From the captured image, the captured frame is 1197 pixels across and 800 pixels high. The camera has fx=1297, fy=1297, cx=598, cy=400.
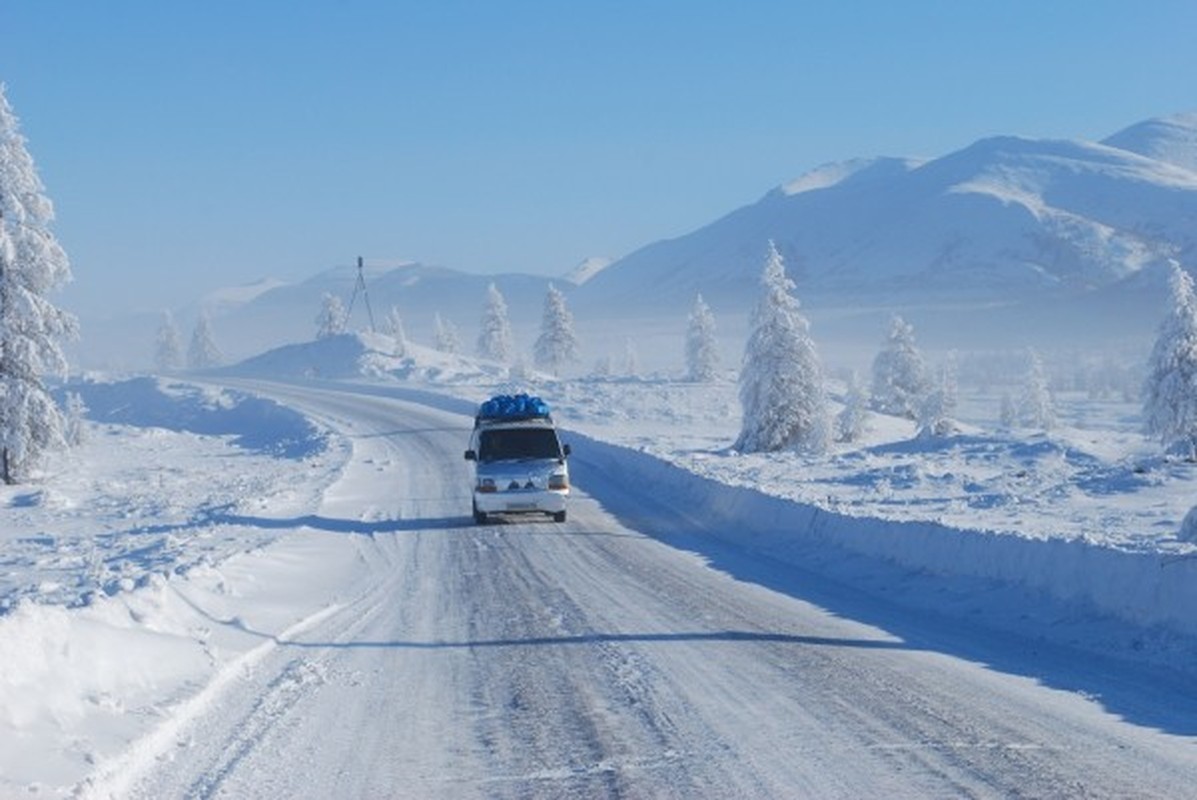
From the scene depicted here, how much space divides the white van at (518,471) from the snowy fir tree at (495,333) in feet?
372

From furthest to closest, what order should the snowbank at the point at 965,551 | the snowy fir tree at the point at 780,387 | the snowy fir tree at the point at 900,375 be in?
the snowy fir tree at the point at 900,375 < the snowy fir tree at the point at 780,387 < the snowbank at the point at 965,551

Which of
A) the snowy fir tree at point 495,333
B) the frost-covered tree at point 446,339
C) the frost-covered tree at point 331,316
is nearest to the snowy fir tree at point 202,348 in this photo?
the frost-covered tree at point 446,339

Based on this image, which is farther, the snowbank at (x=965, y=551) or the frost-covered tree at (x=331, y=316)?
the frost-covered tree at (x=331, y=316)

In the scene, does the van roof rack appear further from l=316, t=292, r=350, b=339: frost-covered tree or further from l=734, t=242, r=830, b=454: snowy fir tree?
l=316, t=292, r=350, b=339: frost-covered tree

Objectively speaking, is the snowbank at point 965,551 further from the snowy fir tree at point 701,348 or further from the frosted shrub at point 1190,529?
the snowy fir tree at point 701,348

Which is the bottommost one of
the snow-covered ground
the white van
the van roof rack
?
the snow-covered ground

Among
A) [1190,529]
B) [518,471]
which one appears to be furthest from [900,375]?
[1190,529]

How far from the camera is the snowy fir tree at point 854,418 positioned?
2783 inches

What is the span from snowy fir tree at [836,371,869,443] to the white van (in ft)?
148

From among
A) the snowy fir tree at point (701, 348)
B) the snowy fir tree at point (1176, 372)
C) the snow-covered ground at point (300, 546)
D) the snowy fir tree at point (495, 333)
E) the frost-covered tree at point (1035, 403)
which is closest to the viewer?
the snow-covered ground at point (300, 546)

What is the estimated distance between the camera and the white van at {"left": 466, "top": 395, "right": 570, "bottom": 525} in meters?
23.7

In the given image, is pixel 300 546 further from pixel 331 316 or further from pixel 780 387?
pixel 331 316

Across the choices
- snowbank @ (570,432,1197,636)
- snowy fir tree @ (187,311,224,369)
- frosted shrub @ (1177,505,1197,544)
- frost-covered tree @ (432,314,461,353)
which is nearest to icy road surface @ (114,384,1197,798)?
snowbank @ (570,432,1197,636)

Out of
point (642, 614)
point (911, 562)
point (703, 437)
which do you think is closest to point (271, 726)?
point (642, 614)
